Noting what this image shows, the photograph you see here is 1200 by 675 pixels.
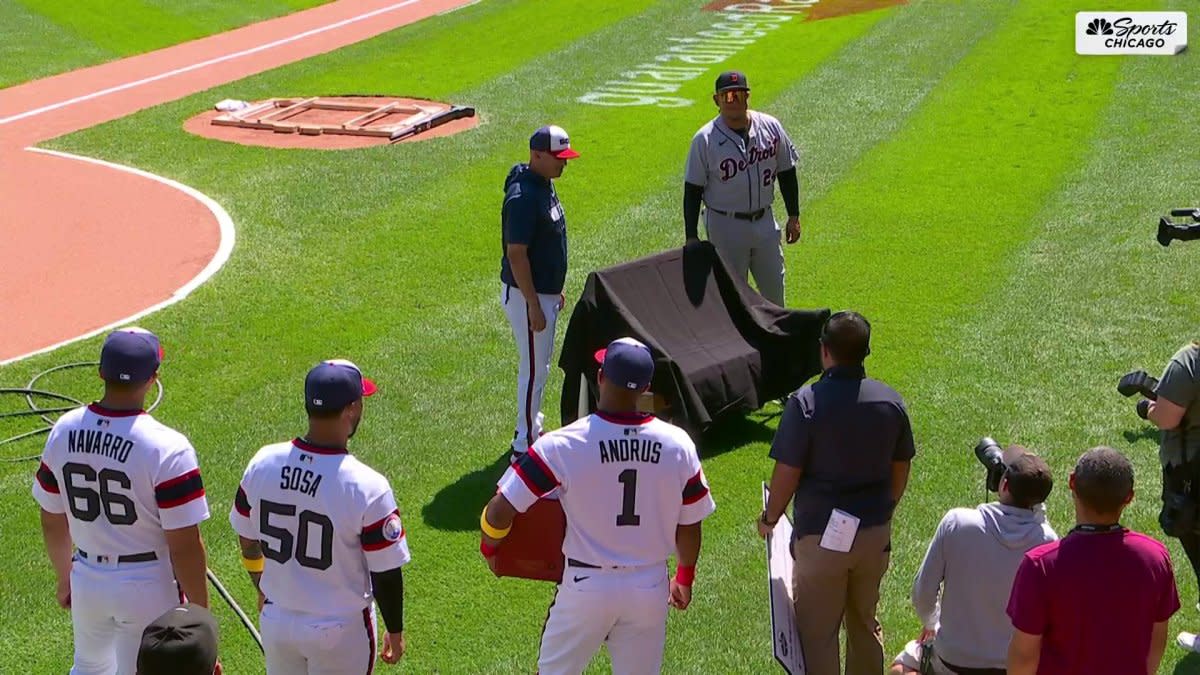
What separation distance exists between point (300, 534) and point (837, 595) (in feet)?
7.49

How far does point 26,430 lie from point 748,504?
4978 mm

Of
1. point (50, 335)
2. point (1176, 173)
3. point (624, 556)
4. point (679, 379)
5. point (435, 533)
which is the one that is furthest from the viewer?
point (1176, 173)

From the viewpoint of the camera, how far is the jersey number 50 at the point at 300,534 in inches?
192

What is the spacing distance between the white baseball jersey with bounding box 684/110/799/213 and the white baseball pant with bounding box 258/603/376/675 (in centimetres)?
540

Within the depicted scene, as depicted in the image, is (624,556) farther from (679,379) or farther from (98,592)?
(679,379)

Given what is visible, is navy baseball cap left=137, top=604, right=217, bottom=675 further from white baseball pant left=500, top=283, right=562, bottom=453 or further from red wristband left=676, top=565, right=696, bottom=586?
white baseball pant left=500, top=283, right=562, bottom=453

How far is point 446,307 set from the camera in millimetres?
11789

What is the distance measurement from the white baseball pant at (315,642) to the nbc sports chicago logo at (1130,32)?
20.6m

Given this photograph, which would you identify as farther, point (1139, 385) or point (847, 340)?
point (1139, 385)

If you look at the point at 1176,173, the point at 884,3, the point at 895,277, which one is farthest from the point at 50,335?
the point at 884,3

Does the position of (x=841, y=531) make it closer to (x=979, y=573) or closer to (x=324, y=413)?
(x=979, y=573)

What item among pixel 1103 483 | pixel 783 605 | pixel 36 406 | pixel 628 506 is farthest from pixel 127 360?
pixel 36 406

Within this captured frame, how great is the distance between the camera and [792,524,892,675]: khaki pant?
18.6ft

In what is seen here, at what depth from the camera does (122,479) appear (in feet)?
17.1
